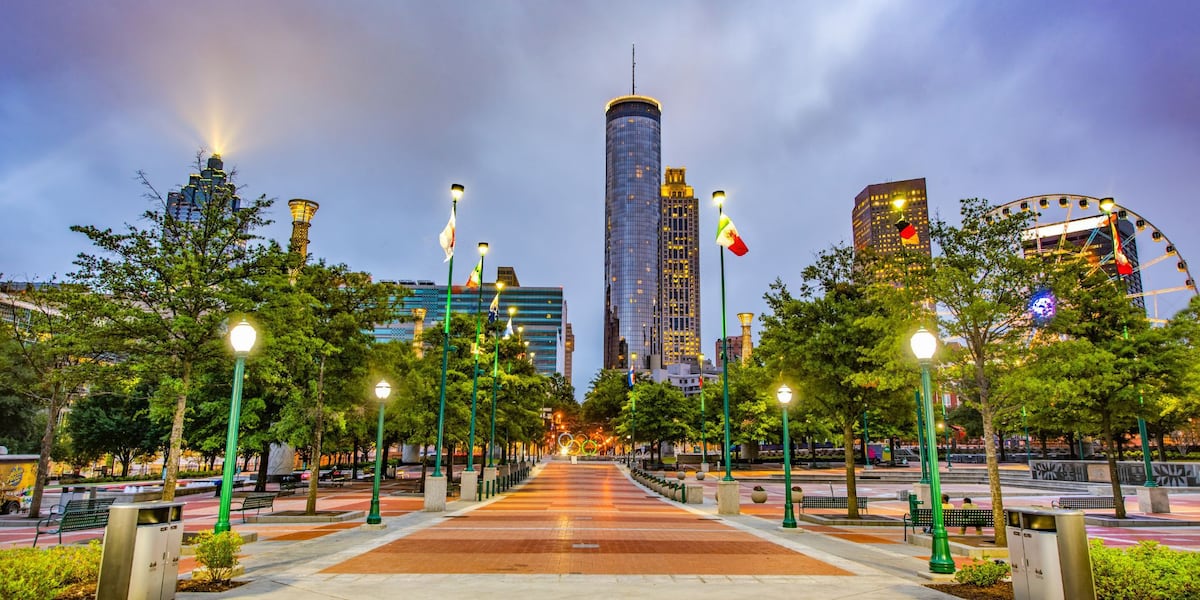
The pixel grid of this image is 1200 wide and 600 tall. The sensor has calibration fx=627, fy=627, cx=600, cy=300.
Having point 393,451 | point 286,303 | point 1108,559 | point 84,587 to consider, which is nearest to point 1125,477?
point 1108,559

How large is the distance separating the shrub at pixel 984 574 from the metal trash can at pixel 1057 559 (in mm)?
1465

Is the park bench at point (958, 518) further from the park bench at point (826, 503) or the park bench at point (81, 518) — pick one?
the park bench at point (81, 518)

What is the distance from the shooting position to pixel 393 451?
11281cm

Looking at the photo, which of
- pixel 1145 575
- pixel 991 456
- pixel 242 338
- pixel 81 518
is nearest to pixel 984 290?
pixel 991 456

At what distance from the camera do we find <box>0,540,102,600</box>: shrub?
7.66m

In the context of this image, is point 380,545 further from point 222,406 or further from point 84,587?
point 222,406

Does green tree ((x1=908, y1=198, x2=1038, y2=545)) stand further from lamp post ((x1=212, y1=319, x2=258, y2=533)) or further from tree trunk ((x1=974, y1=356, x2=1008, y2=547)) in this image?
lamp post ((x1=212, y1=319, x2=258, y2=533))

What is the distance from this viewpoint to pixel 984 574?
399 inches

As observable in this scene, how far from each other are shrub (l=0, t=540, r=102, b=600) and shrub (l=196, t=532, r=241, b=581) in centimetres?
143

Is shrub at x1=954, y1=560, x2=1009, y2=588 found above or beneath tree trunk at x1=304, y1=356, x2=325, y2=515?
beneath

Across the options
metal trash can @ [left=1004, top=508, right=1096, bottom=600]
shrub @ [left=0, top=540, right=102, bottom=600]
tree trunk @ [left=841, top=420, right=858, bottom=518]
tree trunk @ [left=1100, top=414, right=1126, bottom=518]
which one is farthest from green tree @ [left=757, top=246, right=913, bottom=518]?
shrub @ [left=0, top=540, right=102, bottom=600]

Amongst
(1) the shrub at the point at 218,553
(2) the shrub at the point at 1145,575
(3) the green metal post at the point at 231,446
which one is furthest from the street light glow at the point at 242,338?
(2) the shrub at the point at 1145,575

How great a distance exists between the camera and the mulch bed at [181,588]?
8.67 metres

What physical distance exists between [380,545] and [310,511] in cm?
710
